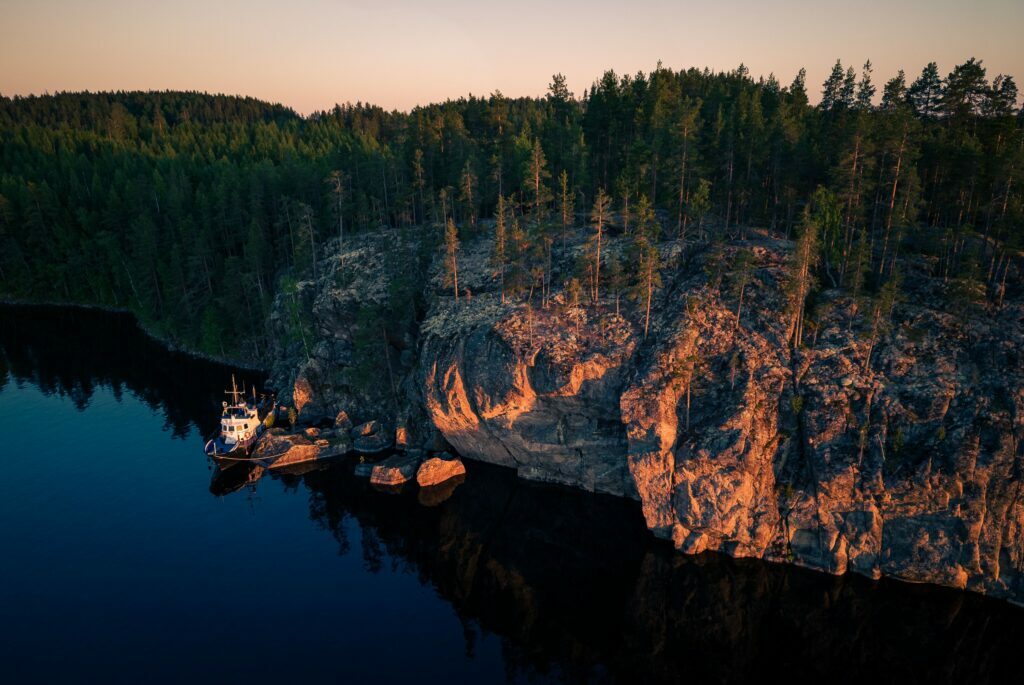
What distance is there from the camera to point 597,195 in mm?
71750

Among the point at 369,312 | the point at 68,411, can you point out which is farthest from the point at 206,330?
the point at 369,312

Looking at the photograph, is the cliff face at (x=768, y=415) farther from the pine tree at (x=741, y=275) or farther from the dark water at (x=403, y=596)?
the dark water at (x=403, y=596)

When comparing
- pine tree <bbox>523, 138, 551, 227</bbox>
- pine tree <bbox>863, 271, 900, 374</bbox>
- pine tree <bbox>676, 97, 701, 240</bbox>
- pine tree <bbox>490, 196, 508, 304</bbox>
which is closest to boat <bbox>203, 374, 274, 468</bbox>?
pine tree <bbox>490, 196, 508, 304</bbox>

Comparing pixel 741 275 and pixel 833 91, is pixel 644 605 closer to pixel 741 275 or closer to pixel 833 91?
pixel 741 275

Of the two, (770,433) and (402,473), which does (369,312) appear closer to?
(402,473)

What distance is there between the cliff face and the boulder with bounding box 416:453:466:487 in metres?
2.85

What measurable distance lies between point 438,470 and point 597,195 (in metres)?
40.8

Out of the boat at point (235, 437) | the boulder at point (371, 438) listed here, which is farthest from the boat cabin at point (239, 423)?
the boulder at point (371, 438)

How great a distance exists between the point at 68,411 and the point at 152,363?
17.8 m

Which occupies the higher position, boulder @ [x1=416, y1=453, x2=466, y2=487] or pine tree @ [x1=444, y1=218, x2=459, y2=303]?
pine tree @ [x1=444, y1=218, x2=459, y2=303]

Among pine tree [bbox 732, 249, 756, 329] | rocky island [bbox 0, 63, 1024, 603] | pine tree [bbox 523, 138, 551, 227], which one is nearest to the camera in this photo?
rocky island [bbox 0, 63, 1024, 603]

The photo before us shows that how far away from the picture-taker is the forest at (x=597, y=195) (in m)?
53.5

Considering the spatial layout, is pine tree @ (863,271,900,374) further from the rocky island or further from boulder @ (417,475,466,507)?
boulder @ (417,475,466,507)

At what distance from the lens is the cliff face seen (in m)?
40.2
